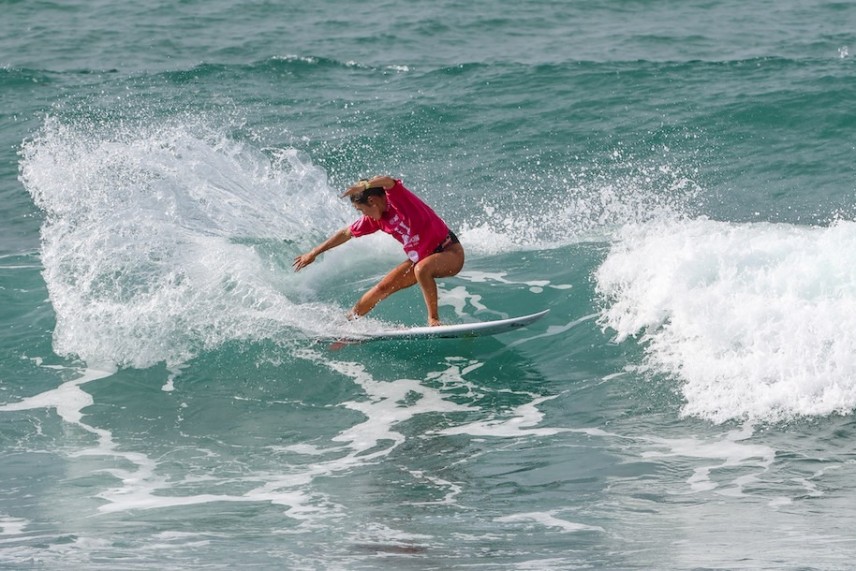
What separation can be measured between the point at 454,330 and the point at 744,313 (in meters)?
2.53

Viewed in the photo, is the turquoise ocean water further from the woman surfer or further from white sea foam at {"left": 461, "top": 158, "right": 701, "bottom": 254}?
the woman surfer

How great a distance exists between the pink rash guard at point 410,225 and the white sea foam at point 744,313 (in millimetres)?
2054

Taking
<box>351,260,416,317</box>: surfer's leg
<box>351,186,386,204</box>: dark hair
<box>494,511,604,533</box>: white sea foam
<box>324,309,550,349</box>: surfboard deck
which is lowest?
<box>494,511,604,533</box>: white sea foam

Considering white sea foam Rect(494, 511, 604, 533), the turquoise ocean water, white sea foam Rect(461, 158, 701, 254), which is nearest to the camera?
white sea foam Rect(494, 511, 604, 533)

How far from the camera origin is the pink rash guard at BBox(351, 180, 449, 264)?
34.3 feet

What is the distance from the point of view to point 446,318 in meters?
12.1

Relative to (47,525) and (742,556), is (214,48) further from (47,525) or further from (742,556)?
(742,556)

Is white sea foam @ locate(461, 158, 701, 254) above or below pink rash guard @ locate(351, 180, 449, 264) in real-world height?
below

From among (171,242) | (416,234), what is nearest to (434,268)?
(416,234)

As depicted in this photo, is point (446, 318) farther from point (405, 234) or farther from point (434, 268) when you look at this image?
point (405, 234)

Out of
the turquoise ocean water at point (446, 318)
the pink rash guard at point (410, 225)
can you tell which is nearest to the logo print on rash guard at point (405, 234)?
the pink rash guard at point (410, 225)

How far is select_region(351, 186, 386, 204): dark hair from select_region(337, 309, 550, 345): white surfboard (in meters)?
1.32

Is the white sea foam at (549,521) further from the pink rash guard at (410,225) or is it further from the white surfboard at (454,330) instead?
the pink rash guard at (410,225)

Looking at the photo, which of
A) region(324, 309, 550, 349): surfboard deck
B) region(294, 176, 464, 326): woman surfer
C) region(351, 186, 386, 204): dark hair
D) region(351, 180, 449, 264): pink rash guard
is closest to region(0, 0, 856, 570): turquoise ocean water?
region(324, 309, 550, 349): surfboard deck
